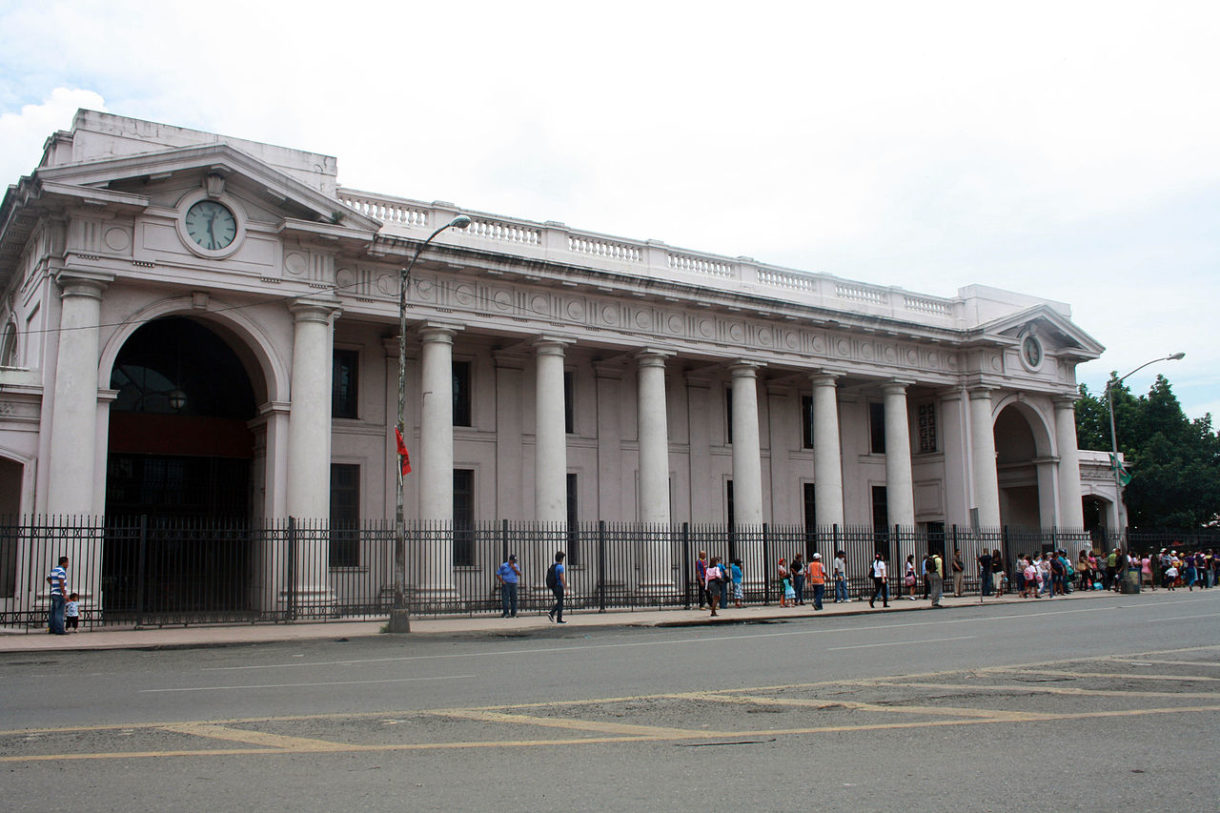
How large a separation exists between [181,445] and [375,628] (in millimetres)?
9056

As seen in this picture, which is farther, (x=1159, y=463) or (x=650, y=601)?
(x=1159, y=463)

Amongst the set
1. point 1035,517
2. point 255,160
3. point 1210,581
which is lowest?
point 1210,581

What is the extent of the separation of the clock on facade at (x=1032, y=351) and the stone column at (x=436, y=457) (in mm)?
24333

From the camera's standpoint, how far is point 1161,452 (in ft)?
204

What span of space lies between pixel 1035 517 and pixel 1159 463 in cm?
2083

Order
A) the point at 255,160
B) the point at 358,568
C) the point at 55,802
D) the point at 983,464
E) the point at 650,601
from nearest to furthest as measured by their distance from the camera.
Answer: the point at 55,802
the point at 255,160
the point at 358,568
the point at 650,601
the point at 983,464

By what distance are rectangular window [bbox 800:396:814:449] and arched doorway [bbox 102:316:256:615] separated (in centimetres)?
2015

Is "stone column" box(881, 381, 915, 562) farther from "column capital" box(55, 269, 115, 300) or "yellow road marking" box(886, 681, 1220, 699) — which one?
"yellow road marking" box(886, 681, 1220, 699)

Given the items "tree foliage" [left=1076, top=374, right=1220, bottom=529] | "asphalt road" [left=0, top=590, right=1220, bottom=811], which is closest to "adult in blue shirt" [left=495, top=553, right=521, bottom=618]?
"asphalt road" [left=0, top=590, right=1220, bottom=811]

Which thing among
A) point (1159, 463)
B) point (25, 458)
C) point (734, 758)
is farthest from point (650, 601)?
point (1159, 463)

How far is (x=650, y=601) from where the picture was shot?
3008 cm

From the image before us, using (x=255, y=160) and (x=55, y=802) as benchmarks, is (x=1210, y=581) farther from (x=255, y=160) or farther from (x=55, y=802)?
(x=55, y=802)

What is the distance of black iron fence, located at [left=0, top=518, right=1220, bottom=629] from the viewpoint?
74.1 feet

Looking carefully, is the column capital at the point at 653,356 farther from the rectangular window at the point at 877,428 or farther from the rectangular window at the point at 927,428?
the rectangular window at the point at 927,428
